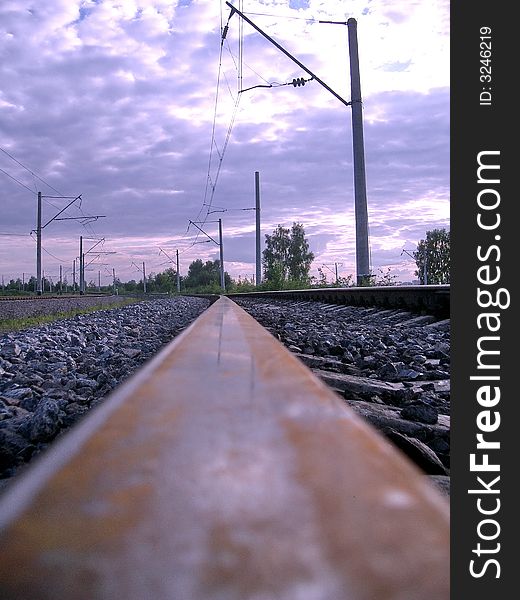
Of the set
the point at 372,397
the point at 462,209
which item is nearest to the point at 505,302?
the point at 462,209

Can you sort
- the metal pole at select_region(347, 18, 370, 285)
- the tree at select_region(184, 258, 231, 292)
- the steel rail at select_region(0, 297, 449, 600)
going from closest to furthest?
the steel rail at select_region(0, 297, 449, 600)
the metal pole at select_region(347, 18, 370, 285)
the tree at select_region(184, 258, 231, 292)

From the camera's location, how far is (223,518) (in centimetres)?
33

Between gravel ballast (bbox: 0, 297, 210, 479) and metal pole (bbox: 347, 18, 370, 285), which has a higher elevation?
metal pole (bbox: 347, 18, 370, 285)

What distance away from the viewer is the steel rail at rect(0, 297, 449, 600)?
278 millimetres

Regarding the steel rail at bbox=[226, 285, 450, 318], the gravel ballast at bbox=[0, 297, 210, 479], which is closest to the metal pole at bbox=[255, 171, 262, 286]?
the steel rail at bbox=[226, 285, 450, 318]

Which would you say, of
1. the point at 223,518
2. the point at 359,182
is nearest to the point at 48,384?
the point at 223,518

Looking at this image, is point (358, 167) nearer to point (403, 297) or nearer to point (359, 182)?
point (359, 182)

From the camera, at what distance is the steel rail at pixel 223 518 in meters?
0.28

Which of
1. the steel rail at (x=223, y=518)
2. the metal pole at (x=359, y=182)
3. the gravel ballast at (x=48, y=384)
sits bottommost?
the gravel ballast at (x=48, y=384)

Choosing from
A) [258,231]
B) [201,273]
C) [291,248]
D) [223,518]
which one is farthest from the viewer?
[201,273]

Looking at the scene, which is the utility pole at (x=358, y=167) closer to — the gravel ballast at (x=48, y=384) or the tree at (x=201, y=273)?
the gravel ballast at (x=48, y=384)

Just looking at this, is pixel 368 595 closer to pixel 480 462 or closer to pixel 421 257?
pixel 480 462

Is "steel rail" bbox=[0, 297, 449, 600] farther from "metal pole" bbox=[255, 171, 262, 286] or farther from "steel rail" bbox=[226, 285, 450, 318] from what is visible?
"metal pole" bbox=[255, 171, 262, 286]

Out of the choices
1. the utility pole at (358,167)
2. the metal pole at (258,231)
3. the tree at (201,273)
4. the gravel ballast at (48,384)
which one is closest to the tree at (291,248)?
the tree at (201,273)
